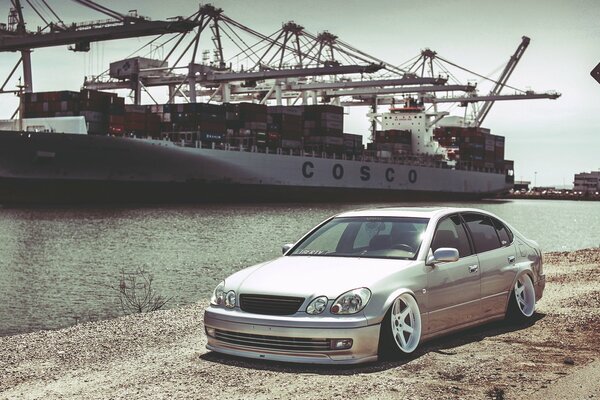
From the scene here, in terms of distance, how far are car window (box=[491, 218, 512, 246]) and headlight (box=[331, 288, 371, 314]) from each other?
281cm

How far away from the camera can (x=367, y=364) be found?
6.67 m

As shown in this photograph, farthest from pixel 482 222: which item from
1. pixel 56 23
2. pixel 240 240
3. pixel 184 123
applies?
pixel 184 123

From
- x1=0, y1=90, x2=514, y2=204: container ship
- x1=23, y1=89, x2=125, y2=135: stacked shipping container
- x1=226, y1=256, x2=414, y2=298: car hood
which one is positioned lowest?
x1=226, y1=256, x2=414, y2=298: car hood

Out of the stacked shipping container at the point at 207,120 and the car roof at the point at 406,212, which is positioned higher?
the stacked shipping container at the point at 207,120

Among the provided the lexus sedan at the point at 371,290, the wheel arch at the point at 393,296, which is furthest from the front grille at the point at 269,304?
the wheel arch at the point at 393,296

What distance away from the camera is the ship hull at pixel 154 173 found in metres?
59.8

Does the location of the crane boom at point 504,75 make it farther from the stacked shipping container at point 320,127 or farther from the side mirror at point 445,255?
the side mirror at point 445,255

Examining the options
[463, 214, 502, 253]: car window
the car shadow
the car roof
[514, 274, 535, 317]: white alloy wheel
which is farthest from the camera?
[514, 274, 535, 317]: white alloy wheel

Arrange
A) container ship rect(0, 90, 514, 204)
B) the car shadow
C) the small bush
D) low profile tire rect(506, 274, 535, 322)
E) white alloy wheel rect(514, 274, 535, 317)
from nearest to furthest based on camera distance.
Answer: the car shadow → low profile tire rect(506, 274, 535, 322) → white alloy wheel rect(514, 274, 535, 317) → the small bush → container ship rect(0, 90, 514, 204)

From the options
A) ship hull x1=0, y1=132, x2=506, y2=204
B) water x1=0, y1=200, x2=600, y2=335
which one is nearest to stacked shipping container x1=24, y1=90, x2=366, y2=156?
ship hull x1=0, y1=132, x2=506, y2=204

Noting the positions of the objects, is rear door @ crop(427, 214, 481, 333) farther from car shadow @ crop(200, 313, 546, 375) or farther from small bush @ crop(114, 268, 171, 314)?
small bush @ crop(114, 268, 171, 314)

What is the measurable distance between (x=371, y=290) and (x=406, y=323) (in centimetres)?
65

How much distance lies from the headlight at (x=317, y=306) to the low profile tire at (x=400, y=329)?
575 millimetres

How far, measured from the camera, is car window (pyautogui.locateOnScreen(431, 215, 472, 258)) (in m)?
7.61
